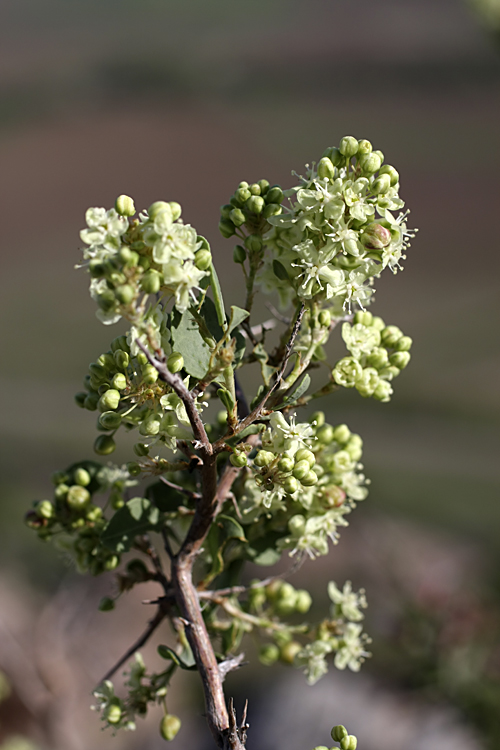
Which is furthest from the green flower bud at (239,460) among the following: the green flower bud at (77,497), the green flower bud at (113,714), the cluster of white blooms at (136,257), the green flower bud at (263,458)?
the green flower bud at (113,714)

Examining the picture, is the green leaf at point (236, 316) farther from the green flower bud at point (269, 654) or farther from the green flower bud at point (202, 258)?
the green flower bud at point (269, 654)

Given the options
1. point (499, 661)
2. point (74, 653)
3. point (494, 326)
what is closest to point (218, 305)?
point (74, 653)

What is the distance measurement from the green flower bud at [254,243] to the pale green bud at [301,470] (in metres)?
0.19

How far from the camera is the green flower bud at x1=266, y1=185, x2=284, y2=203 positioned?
1.67ft

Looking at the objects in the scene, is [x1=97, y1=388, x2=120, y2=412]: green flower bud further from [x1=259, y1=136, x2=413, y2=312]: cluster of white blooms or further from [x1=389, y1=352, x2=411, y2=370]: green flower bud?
[x1=389, y1=352, x2=411, y2=370]: green flower bud

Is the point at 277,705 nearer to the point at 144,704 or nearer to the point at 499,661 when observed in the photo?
the point at 499,661

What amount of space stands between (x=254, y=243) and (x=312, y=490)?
232 millimetres

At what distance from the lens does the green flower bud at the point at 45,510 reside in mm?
627

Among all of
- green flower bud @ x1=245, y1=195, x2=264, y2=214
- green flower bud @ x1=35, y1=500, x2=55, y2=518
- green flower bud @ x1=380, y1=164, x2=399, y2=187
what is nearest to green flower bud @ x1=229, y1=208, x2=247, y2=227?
green flower bud @ x1=245, y1=195, x2=264, y2=214

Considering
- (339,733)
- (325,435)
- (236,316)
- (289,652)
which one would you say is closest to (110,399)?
(236,316)

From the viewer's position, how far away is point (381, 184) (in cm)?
48

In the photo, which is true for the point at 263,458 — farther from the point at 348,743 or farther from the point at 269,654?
the point at 269,654

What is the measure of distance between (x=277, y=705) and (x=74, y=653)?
0.81 metres

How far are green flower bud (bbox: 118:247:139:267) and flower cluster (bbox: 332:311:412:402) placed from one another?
24 centimetres
